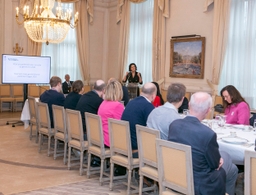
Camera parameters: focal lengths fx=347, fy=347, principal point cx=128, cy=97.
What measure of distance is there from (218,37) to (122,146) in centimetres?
542

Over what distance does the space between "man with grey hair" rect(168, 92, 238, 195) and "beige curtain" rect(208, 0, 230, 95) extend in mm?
5899

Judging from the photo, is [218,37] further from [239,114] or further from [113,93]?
[113,93]

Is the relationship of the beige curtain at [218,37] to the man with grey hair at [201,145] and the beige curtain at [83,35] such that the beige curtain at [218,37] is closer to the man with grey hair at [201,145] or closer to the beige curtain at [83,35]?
the beige curtain at [83,35]

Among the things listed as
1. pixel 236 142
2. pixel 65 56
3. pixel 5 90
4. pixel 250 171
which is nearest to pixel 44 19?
pixel 5 90

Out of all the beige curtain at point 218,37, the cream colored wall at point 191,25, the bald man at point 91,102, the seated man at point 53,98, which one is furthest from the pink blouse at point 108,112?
the cream colored wall at point 191,25

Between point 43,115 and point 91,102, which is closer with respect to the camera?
point 91,102

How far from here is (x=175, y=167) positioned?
2.93 meters

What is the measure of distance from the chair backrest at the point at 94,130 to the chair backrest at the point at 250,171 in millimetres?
2254

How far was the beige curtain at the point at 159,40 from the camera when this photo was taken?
10391 millimetres

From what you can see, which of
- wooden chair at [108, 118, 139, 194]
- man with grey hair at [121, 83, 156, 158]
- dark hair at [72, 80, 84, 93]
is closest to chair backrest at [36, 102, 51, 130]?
dark hair at [72, 80, 84, 93]

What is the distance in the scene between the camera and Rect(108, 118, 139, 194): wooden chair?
4.06 meters

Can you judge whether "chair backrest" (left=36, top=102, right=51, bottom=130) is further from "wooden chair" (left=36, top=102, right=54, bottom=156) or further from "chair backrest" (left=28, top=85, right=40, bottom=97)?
"chair backrest" (left=28, top=85, right=40, bottom=97)

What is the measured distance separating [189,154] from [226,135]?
1437mm

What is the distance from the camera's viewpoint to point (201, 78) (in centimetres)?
928
